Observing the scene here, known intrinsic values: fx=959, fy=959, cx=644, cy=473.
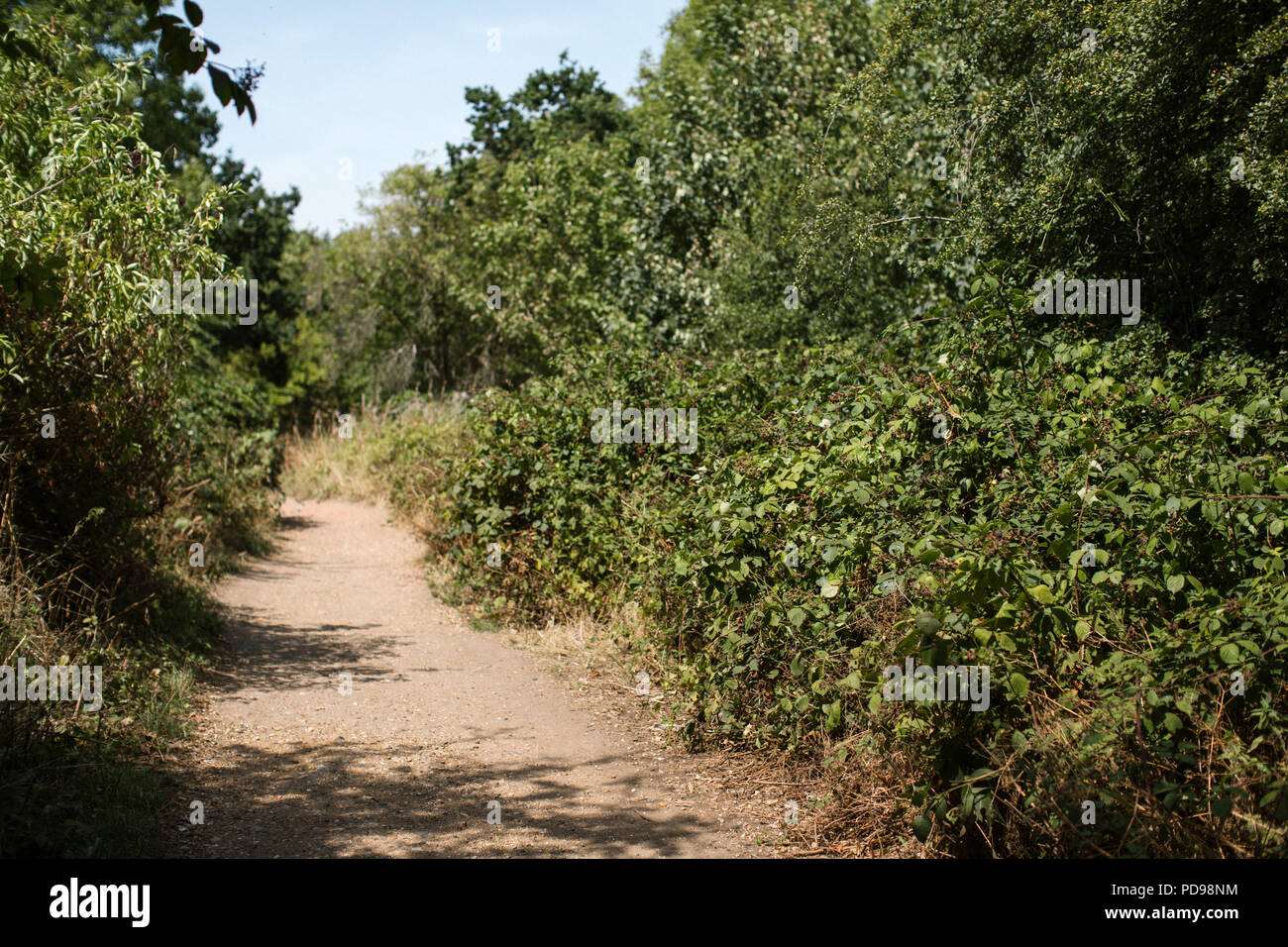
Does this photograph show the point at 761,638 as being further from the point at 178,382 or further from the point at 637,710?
the point at 178,382

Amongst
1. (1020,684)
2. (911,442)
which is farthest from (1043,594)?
(911,442)

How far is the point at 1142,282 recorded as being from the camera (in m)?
7.79

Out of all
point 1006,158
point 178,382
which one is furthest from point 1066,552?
point 178,382

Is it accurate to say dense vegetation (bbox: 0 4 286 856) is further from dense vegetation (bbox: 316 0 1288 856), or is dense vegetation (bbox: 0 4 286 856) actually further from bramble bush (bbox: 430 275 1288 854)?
bramble bush (bbox: 430 275 1288 854)

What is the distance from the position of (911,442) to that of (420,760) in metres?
3.43

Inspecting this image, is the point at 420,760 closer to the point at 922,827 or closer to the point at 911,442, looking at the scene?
the point at 922,827

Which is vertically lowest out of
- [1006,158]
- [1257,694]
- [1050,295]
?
[1257,694]

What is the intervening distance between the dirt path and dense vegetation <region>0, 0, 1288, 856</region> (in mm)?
574

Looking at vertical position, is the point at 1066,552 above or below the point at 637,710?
above

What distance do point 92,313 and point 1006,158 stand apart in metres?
7.48

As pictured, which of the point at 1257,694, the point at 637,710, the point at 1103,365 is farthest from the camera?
the point at 637,710

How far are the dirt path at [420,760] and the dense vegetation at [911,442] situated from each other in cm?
57

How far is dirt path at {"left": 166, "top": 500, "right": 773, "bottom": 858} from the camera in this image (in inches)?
179

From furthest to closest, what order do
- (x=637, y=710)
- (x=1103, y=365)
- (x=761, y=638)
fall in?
1. (x=637, y=710)
2. (x=1103, y=365)
3. (x=761, y=638)
